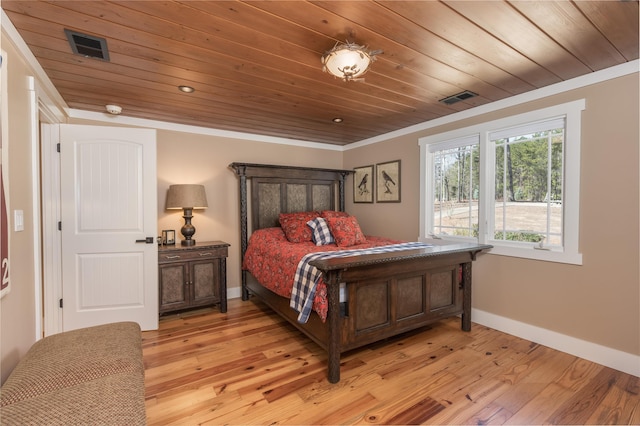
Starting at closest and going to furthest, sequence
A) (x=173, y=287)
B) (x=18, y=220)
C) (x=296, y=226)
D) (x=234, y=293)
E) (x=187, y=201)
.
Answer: (x=18, y=220) → (x=173, y=287) → (x=187, y=201) → (x=296, y=226) → (x=234, y=293)

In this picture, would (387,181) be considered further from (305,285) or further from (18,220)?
(18,220)

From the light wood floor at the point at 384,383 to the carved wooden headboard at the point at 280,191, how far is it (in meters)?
1.63

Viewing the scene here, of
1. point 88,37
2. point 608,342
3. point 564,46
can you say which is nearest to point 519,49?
point 564,46

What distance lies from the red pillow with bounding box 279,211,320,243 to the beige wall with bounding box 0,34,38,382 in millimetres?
A: 2279

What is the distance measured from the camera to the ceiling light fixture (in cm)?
176

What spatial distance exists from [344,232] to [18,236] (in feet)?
8.66

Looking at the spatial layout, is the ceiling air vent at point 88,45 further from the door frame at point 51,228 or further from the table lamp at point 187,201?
the table lamp at point 187,201

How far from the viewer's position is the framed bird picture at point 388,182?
3.99 metres

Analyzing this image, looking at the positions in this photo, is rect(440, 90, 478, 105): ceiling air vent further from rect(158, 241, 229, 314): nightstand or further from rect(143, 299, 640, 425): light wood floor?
rect(158, 241, 229, 314): nightstand

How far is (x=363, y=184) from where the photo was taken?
4.56 m

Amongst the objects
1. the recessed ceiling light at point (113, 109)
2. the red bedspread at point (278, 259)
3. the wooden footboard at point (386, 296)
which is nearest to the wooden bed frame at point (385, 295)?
the wooden footboard at point (386, 296)

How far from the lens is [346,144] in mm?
4848

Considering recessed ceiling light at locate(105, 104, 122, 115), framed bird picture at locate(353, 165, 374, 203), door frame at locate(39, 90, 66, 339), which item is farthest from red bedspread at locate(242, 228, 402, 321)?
recessed ceiling light at locate(105, 104, 122, 115)

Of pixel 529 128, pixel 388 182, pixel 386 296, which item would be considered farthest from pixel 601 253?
pixel 388 182
